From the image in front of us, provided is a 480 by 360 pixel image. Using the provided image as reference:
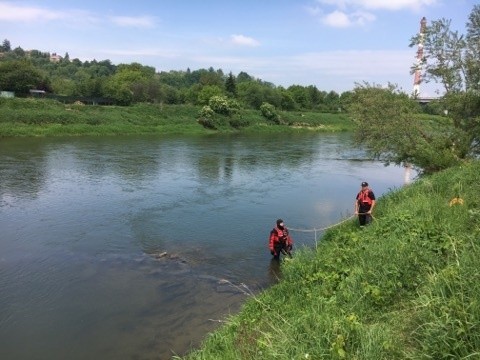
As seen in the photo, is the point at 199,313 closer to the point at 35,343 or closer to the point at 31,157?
the point at 35,343

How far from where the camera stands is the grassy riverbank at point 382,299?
15.1ft

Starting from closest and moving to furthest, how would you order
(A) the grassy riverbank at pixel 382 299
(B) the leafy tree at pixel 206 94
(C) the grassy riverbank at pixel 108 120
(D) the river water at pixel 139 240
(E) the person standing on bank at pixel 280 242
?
(A) the grassy riverbank at pixel 382 299 < (D) the river water at pixel 139 240 < (E) the person standing on bank at pixel 280 242 < (C) the grassy riverbank at pixel 108 120 < (B) the leafy tree at pixel 206 94

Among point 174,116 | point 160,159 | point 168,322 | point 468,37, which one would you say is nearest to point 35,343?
point 168,322

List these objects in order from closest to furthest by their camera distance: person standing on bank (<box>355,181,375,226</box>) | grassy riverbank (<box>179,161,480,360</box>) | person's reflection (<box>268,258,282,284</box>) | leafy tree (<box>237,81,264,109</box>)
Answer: grassy riverbank (<box>179,161,480,360</box>), person's reflection (<box>268,258,282,284</box>), person standing on bank (<box>355,181,375,226</box>), leafy tree (<box>237,81,264,109</box>)

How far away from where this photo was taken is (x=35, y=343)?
8.79m

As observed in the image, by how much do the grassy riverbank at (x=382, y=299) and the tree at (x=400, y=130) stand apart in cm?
971

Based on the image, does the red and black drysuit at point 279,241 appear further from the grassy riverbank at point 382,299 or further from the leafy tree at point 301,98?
the leafy tree at point 301,98

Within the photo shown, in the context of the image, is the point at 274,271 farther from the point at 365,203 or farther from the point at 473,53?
the point at 473,53

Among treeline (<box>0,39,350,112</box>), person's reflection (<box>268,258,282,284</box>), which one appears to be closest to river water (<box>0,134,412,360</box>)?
person's reflection (<box>268,258,282,284</box>)

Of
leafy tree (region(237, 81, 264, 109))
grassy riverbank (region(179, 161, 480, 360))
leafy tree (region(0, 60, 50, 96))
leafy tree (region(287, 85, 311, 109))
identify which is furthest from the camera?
leafy tree (region(287, 85, 311, 109))

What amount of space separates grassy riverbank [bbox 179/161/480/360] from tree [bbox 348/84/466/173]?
31.9 feet

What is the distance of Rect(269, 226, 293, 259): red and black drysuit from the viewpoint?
502 inches

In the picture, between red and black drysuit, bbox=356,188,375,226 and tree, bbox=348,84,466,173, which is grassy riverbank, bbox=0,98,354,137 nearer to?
tree, bbox=348,84,466,173

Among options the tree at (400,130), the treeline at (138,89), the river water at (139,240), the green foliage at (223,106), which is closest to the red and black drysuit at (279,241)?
the river water at (139,240)
